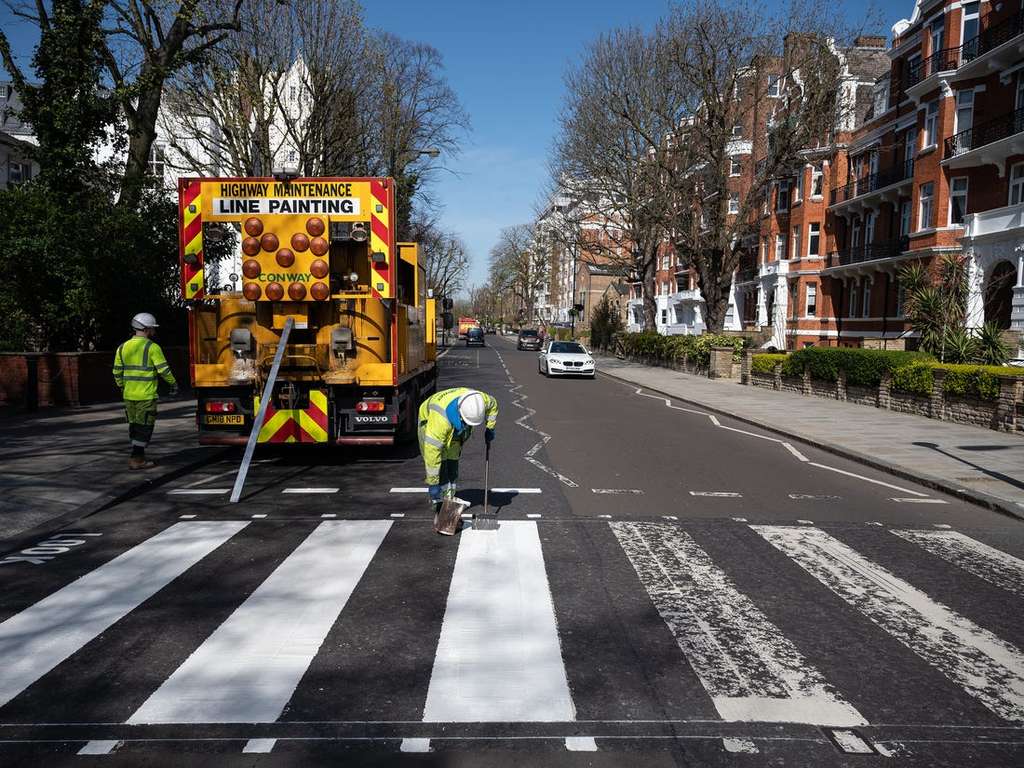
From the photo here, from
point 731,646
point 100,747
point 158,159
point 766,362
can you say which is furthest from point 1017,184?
point 100,747

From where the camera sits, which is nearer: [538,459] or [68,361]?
[538,459]

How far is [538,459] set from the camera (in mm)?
11367

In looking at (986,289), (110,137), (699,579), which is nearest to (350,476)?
(699,579)

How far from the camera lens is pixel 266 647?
4527mm

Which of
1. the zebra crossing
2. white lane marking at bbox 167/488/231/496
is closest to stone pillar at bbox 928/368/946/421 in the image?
the zebra crossing

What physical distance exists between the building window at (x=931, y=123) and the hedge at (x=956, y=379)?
17210 mm

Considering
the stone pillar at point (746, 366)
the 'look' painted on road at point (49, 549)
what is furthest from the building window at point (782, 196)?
the 'look' painted on road at point (49, 549)

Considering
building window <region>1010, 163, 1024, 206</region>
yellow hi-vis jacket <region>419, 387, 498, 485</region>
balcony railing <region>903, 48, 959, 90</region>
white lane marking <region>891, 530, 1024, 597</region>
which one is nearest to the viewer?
white lane marking <region>891, 530, 1024, 597</region>

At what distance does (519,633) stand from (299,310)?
242 inches

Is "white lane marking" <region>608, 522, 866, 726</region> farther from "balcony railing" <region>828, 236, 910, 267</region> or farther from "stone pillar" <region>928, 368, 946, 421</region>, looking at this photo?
"balcony railing" <region>828, 236, 910, 267</region>

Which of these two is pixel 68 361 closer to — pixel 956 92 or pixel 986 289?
pixel 986 289

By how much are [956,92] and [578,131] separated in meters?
14.7

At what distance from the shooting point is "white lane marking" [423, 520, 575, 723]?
3832 millimetres

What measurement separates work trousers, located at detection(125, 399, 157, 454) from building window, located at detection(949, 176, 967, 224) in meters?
29.8
